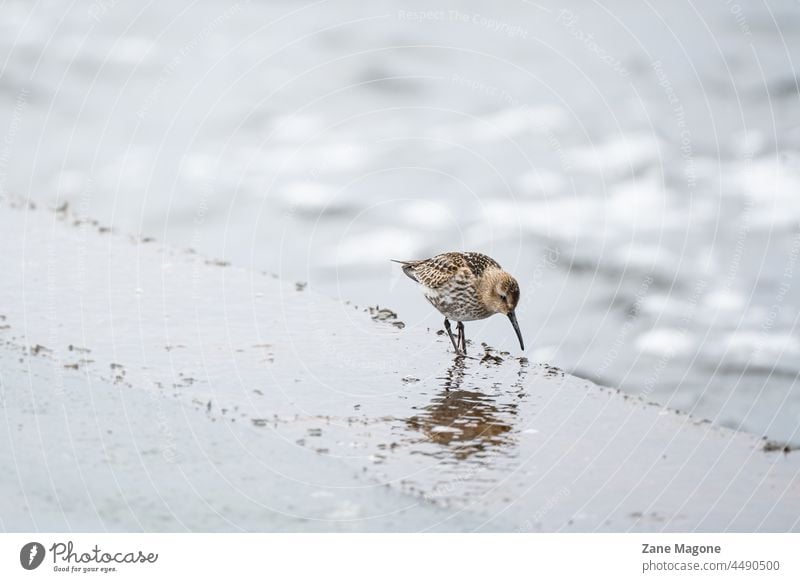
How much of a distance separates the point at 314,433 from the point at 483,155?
8.80 m

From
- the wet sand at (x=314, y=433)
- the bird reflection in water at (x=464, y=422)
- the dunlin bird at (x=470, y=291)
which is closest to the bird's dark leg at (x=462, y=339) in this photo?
the dunlin bird at (x=470, y=291)

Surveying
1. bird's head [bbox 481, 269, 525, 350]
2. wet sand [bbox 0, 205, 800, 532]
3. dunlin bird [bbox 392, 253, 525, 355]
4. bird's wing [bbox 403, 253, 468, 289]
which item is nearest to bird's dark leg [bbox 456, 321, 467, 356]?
dunlin bird [bbox 392, 253, 525, 355]

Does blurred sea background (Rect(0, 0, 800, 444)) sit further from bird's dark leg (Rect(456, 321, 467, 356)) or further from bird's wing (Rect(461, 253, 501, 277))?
bird's wing (Rect(461, 253, 501, 277))

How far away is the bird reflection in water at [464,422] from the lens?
8.09 metres

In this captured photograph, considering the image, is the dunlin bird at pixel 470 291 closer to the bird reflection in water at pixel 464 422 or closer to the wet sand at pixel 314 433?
the wet sand at pixel 314 433

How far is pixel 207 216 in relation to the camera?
1516 cm

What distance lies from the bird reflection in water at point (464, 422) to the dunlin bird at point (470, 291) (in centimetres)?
131

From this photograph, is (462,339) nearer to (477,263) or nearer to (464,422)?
(477,263)

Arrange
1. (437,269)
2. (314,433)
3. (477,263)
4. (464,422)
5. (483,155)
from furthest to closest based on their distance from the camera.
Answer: (483,155) → (437,269) → (477,263) → (464,422) → (314,433)

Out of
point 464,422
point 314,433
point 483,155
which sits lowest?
point 314,433

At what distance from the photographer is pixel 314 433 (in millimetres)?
8219

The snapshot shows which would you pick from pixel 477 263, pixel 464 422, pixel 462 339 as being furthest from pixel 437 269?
pixel 464 422

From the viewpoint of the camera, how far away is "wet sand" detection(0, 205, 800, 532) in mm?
7203
